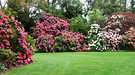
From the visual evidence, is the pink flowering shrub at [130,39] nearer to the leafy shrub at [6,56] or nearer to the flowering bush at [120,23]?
the flowering bush at [120,23]

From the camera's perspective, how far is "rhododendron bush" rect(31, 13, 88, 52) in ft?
38.3

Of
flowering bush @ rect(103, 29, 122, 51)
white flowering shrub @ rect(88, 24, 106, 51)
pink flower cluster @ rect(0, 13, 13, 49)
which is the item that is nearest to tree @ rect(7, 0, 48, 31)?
white flowering shrub @ rect(88, 24, 106, 51)

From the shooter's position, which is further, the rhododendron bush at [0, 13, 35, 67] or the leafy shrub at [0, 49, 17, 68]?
the rhododendron bush at [0, 13, 35, 67]

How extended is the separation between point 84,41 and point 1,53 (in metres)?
9.42

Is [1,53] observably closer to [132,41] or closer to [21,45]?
[21,45]

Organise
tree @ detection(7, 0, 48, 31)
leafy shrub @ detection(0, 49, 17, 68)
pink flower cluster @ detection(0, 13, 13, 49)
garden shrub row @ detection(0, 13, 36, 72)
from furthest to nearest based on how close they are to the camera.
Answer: tree @ detection(7, 0, 48, 31) < pink flower cluster @ detection(0, 13, 13, 49) < garden shrub row @ detection(0, 13, 36, 72) < leafy shrub @ detection(0, 49, 17, 68)

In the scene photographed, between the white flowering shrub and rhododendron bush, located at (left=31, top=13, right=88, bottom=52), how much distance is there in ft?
1.90

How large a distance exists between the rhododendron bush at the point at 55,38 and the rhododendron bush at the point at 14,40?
5.63 m

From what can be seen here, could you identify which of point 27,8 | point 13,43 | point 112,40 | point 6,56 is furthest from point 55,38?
point 6,56

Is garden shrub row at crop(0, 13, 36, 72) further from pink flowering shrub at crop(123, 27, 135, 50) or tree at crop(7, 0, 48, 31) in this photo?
tree at crop(7, 0, 48, 31)

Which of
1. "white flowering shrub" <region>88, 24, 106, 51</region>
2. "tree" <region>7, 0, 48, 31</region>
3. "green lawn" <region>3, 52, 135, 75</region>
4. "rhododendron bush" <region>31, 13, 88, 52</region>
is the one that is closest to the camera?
"green lawn" <region>3, 52, 135, 75</region>

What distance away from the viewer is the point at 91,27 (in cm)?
1330

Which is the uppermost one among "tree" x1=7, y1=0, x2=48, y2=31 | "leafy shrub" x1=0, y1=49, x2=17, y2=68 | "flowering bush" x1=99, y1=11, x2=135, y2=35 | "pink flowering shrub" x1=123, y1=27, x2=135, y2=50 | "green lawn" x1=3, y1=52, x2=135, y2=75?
"tree" x1=7, y1=0, x2=48, y2=31

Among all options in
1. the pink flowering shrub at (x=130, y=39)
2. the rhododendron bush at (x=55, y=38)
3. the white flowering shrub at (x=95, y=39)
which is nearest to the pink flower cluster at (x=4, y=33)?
the rhododendron bush at (x=55, y=38)
